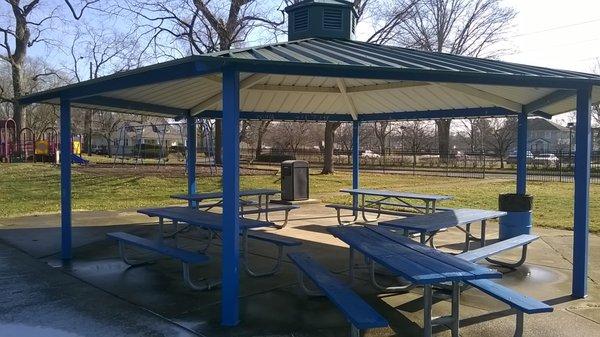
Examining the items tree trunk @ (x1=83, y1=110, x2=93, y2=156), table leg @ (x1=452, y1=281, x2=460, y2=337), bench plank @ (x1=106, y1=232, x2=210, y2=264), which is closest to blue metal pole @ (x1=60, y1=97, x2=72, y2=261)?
bench plank @ (x1=106, y1=232, x2=210, y2=264)

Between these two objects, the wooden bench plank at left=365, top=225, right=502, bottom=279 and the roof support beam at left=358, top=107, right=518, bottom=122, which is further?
the roof support beam at left=358, top=107, right=518, bottom=122

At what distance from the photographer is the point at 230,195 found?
4832 millimetres

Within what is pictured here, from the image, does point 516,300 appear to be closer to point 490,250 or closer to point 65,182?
point 490,250

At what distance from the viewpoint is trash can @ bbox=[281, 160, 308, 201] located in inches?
580

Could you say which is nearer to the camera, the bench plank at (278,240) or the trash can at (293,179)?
the bench plank at (278,240)

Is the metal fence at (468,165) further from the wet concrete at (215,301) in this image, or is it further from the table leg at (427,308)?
the table leg at (427,308)

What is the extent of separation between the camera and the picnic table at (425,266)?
3854 mm

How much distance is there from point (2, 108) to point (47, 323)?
7642cm

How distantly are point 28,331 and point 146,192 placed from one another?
1310 centimetres

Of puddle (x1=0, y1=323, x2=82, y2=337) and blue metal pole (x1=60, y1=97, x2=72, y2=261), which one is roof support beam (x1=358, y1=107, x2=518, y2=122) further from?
puddle (x1=0, y1=323, x2=82, y2=337)

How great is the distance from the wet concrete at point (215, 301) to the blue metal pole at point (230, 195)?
22 centimetres

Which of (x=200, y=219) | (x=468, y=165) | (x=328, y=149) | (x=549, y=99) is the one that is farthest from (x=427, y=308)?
(x=468, y=165)

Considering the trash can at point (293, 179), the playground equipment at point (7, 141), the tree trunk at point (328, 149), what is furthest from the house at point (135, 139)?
the trash can at point (293, 179)

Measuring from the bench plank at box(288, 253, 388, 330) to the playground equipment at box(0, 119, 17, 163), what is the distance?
2912 cm
